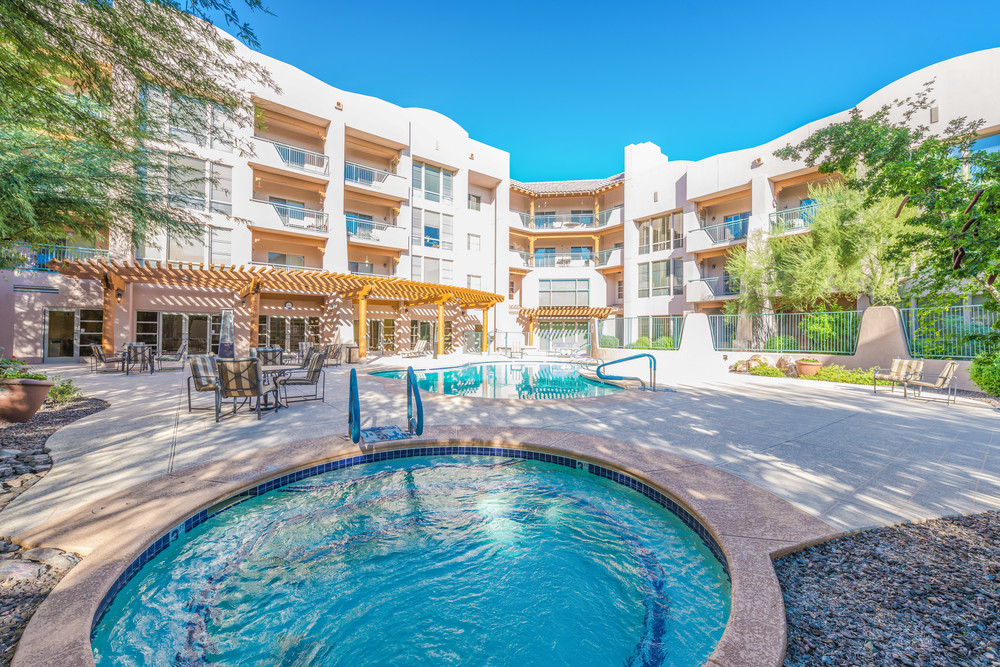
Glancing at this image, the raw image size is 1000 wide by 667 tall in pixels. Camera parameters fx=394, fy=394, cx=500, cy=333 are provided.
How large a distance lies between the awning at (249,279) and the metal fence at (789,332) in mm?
11573

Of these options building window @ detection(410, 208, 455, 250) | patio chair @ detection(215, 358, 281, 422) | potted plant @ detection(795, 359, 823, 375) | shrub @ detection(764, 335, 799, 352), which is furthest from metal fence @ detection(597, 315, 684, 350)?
patio chair @ detection(215, 358, 281, 422)

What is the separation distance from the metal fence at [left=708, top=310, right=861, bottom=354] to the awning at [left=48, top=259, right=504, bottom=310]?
11.6m

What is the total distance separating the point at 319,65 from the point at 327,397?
1965cm

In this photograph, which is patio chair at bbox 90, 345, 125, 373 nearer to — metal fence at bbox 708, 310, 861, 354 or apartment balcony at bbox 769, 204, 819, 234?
metal fence at bbox 708, 310, 861, 354

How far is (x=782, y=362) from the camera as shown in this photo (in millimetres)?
13750

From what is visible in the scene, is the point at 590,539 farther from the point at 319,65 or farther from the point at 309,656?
the point at 319,65

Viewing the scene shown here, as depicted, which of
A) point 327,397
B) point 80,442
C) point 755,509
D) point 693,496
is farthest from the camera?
point 327,397

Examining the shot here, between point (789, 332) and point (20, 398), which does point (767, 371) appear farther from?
point (20, 398)

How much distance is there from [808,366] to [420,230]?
1918cm

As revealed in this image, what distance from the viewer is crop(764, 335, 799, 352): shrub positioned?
14.8 meters

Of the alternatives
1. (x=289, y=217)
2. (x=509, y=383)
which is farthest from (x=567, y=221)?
(x=509, y=383)

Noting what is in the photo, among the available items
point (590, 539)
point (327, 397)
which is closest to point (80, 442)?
point (327, 397)

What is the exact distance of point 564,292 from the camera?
27734 millimetres

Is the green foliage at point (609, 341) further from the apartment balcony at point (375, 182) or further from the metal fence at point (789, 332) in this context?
the apartment balcony at point (375, 182)
